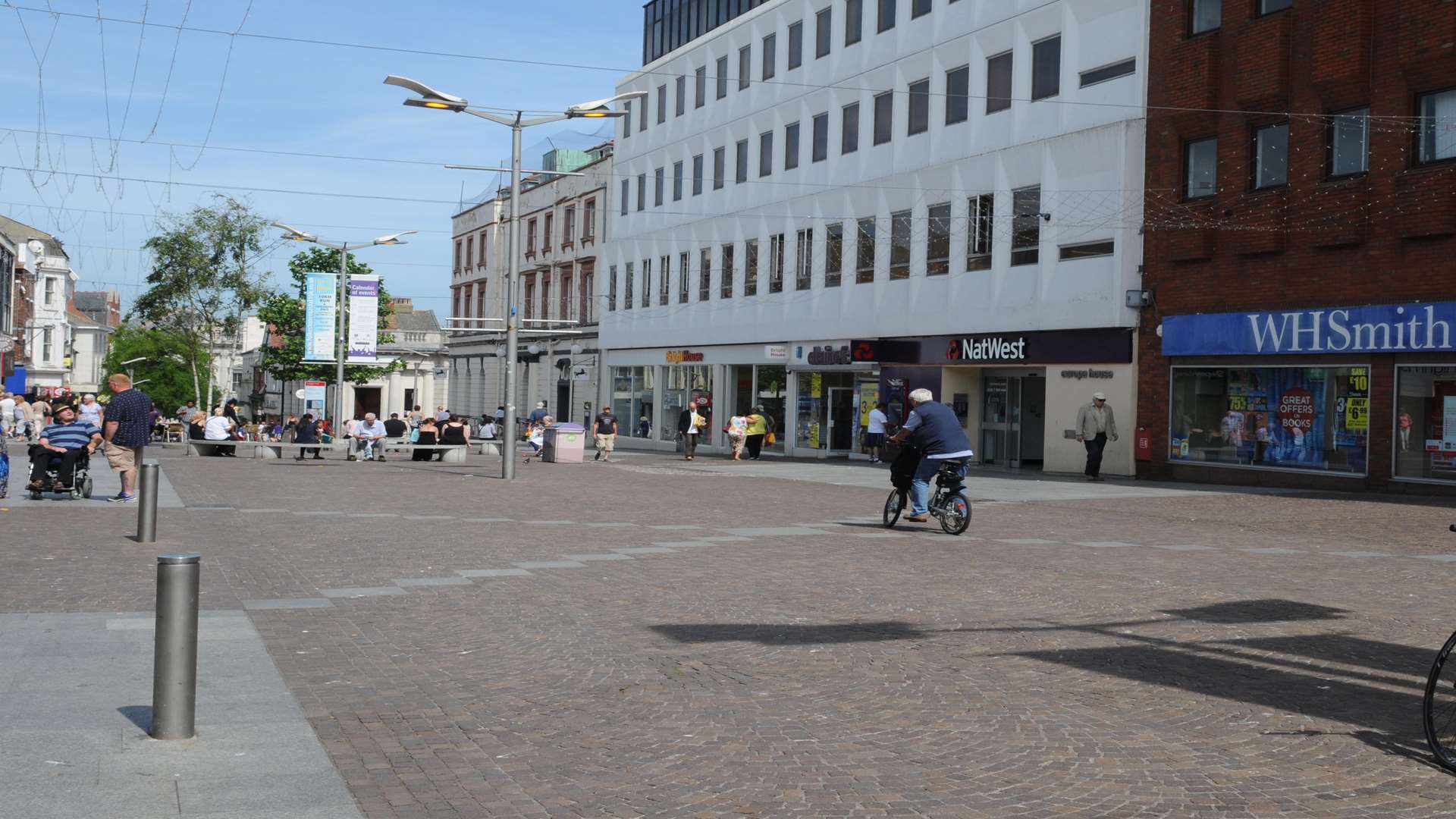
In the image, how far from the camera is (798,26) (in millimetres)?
43875

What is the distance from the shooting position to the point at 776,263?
147ft

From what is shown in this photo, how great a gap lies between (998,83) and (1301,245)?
1056 centimetres

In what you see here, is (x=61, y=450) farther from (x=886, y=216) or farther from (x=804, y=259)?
(x=804, y=259)

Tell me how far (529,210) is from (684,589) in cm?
5953

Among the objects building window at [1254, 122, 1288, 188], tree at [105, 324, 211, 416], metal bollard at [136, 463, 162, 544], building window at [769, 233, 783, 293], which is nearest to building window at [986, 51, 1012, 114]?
building window at [1254, 122, 1288, 188]

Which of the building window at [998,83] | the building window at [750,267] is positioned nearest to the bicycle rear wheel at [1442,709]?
the building window at [998,83]

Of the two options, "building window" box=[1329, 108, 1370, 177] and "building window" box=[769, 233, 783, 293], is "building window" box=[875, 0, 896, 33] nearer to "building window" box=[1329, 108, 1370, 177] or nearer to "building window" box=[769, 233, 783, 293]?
"building window" box=[769, 233, 783, 293]

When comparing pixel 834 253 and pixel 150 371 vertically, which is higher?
pixel 834 253

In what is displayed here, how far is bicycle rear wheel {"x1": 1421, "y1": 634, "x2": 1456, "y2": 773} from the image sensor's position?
18.4ft

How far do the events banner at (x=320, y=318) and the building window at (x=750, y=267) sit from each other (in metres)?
13.0

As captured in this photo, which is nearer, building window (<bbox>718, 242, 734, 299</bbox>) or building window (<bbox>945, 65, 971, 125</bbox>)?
building window (<bbox>945, 65, 971, 125</bbox>)

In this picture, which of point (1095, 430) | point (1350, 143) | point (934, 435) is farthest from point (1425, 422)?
point (934, 435)

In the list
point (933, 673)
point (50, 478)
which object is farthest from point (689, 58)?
point (933, 673)

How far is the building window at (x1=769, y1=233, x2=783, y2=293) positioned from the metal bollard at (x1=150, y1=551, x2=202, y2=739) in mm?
38763
